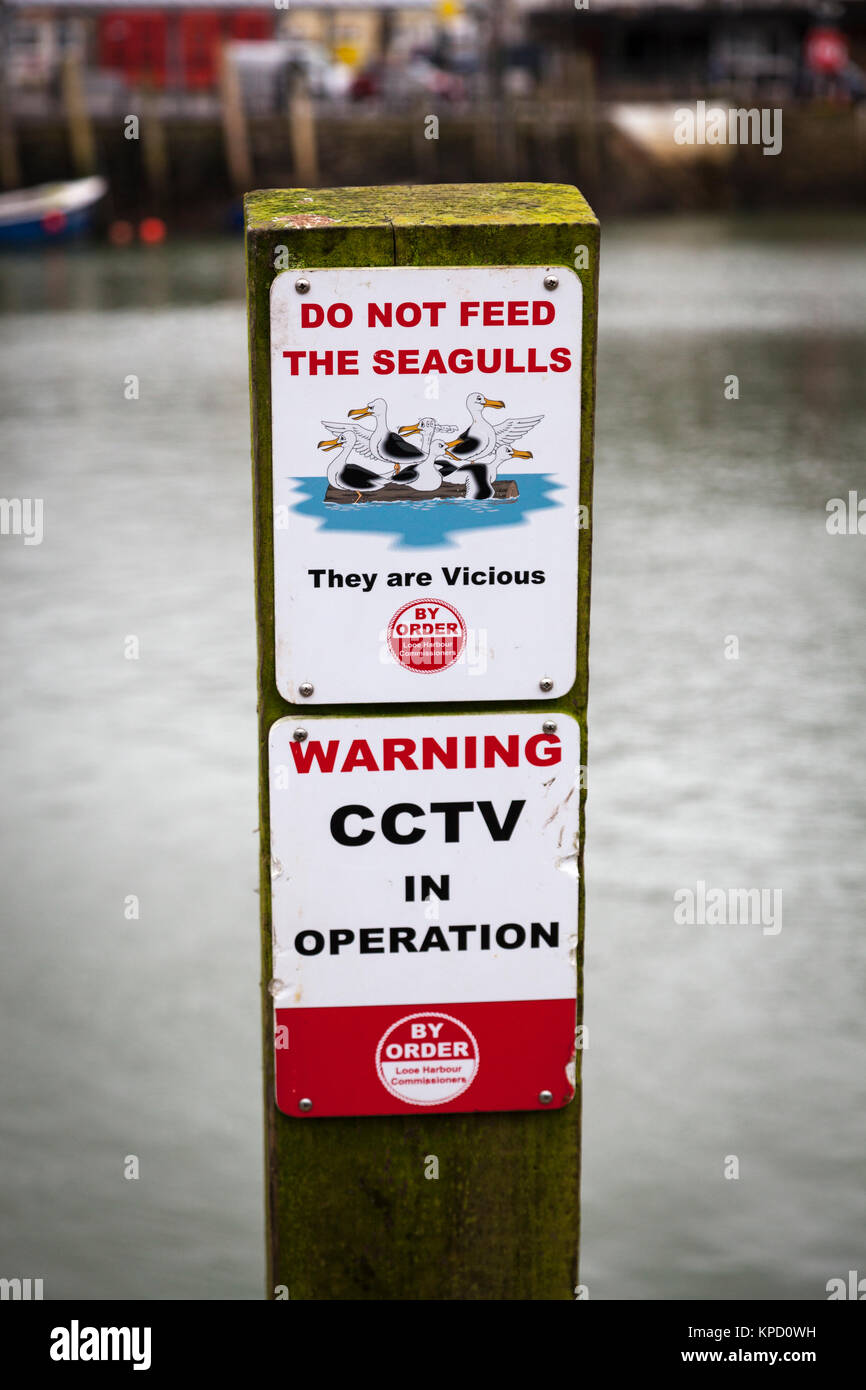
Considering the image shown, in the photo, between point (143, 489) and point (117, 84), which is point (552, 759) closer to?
point (143, 489)

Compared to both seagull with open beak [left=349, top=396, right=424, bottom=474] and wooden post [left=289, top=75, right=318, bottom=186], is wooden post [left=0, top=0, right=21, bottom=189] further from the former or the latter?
seagull with open beak [left=349, top=396, right=424, bottom=474]

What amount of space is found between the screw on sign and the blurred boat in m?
29.0

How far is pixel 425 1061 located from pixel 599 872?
3116 millimetres

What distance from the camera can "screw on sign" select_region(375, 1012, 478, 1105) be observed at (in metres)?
2.38

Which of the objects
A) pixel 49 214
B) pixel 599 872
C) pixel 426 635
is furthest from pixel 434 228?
pixel 49 214

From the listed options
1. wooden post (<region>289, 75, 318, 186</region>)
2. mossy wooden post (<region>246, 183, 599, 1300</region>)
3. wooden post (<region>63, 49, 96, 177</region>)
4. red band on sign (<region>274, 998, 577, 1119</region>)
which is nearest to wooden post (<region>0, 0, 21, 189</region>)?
wooden post (<region>63, 49, 96, 177</region>)

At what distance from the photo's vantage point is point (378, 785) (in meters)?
2.30

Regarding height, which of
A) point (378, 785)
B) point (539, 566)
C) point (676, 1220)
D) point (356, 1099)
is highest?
point (539, 566)

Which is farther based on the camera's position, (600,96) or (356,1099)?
(600,96)

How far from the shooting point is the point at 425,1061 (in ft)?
7.85

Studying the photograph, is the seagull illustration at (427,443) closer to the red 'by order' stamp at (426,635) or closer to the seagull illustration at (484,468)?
the seagull illustration at (484,468)

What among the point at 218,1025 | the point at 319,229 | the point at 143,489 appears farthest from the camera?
the point at 143,489

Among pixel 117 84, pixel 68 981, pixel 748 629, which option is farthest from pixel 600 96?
pixel 68 981

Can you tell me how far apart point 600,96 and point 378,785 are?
40272 mm
